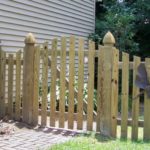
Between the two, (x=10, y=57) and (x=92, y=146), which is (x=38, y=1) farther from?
(x=92, y=146)

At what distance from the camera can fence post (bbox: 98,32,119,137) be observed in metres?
6.24

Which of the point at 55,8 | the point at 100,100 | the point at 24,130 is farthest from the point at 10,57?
the point at 55,8

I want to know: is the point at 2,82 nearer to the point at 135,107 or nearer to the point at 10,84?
the point at 10,84

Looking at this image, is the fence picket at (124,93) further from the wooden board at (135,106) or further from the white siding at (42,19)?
the white siding at (42,19)

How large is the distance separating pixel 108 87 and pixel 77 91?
30.3 inches

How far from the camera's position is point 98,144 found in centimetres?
562

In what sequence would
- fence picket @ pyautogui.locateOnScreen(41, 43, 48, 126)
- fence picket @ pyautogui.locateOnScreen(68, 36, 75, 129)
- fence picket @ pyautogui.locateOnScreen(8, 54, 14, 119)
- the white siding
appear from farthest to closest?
→ 1. the white siding
2. fence picket @ pyautogui.locateOnScreen(8, 54, 14, 119)
3. fence picket @ pyautogui.locateOnScreen(41, 43, 48, 126)
4. fence picket @ pyautogui.locateOnScreen(68, 36, 75, 129)

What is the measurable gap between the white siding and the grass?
11.4ft

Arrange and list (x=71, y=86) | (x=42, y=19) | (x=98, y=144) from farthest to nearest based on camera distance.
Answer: (x=42, y=19) < (x=71, y=86) < (x=98, y=144)

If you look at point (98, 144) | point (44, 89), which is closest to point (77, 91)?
point (44, 89)

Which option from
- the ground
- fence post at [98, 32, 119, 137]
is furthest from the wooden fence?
the ground

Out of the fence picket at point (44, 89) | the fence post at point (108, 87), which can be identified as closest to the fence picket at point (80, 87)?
the fence post at point (108, 87)

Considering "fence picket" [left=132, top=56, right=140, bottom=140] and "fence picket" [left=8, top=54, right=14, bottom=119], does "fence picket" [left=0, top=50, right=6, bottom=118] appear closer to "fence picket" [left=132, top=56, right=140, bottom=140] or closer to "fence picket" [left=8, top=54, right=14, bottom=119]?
"fence picket" [left=8, top=54, right=14, bottom=119]

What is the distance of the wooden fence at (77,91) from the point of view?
20.2 feet
